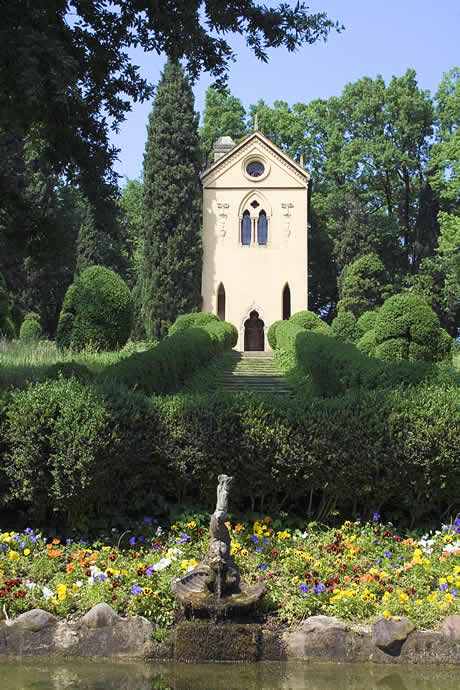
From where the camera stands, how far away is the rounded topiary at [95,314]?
49.5 ft

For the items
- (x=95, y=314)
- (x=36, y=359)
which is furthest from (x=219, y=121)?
(x=36, y=359)

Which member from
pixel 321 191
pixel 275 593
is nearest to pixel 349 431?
pixel 275 593

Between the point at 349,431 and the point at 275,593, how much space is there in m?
1.67

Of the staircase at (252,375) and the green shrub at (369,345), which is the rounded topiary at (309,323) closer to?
the staircase at (252,375)

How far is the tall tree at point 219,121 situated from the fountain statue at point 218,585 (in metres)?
37.3

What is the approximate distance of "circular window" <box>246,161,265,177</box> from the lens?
31125mm

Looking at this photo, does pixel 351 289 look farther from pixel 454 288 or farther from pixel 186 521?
pixel 186 521

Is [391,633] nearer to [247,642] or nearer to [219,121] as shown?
[247,642]

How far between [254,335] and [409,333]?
15536 mm

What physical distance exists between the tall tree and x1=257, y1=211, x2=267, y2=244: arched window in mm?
10510

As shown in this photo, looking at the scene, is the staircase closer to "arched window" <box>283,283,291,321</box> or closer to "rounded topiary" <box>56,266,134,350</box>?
"rounded topiary" <box>56,266,134,350</box>

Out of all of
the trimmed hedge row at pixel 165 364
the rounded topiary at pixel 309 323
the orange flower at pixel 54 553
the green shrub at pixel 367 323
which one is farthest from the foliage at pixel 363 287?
the orange flower at pixel 54 553

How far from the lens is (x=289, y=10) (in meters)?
7.74

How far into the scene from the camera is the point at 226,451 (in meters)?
5.89
